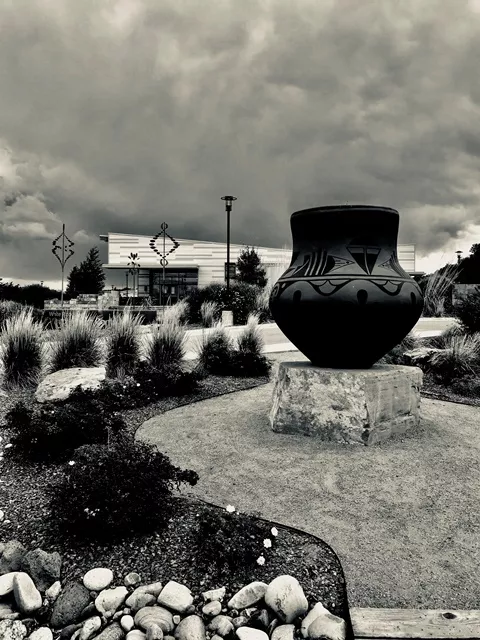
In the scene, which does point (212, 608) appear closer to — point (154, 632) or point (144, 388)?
point (154, 632)

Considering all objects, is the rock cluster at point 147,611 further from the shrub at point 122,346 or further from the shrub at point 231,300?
the shrub at point 231,300

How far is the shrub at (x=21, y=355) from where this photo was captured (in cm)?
714

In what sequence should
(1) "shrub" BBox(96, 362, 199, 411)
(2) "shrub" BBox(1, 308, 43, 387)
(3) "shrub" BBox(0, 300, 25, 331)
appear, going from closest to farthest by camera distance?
(1) "shrub" BBox(96, 362, 199, 411), (2) "shrub" BBox(1, 308, 43, 387), (3) "shrub" BBox(0, 300, 25, 331)

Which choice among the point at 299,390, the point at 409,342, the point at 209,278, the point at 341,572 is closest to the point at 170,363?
the point at 299,390

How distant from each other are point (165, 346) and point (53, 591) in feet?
19.2

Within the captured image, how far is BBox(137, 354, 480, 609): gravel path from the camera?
8.23 feet

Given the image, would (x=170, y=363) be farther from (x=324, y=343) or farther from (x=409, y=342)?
(x=409, y=342)

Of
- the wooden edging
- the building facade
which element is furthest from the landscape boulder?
the building facade

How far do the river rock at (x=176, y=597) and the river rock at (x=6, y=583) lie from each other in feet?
2.39

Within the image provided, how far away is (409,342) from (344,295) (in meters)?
6.40

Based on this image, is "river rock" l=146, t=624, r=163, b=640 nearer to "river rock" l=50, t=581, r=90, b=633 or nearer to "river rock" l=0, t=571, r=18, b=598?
"river rock" l=50, t=581, r=90, b=633

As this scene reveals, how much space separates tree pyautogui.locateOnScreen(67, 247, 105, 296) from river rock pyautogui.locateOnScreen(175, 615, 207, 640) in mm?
39116

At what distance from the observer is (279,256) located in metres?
44.4

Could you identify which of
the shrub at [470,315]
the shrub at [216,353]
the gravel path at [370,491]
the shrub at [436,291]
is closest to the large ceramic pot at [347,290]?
the gravel path at [370,491]
